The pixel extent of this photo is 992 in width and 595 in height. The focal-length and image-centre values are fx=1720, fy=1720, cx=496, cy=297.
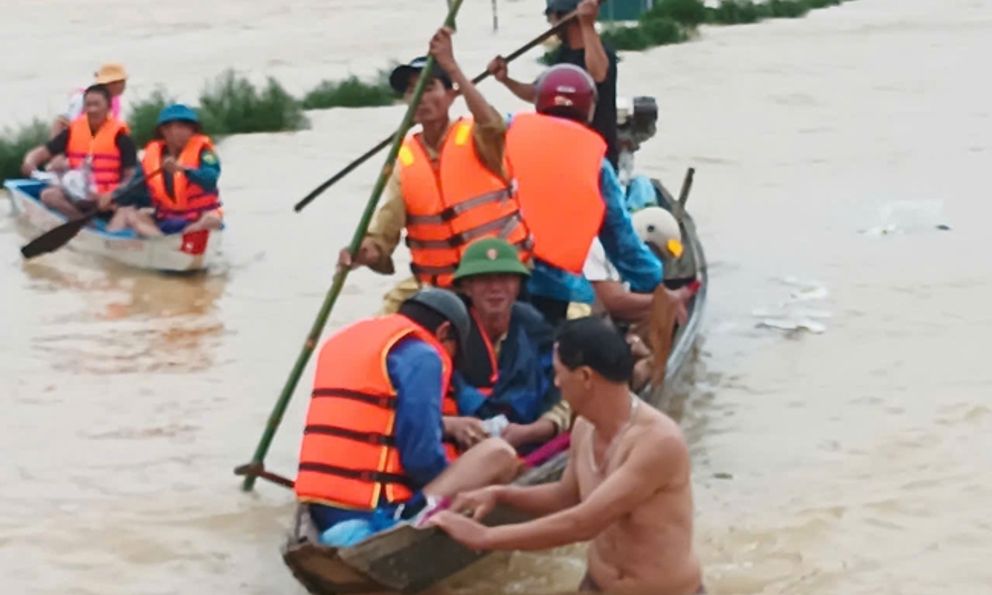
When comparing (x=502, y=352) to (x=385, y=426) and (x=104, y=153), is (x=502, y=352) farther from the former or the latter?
(x=104, y=153)

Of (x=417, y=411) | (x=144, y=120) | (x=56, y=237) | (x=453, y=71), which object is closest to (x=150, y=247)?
(x=56, y=237)

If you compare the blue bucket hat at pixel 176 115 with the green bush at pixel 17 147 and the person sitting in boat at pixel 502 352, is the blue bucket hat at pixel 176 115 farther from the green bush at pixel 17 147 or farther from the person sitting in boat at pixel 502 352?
the person sitting in boat at pixel 502 352

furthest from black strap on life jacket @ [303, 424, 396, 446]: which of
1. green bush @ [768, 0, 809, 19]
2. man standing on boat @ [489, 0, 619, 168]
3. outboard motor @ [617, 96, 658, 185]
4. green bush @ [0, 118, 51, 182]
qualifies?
green bush @ [768, 0, 809, 19]

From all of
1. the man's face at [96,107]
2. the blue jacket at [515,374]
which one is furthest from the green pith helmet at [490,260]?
the man's face at [96,107]

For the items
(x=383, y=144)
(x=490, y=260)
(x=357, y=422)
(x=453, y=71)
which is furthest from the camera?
(x=383, y=144)

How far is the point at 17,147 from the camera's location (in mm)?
16172

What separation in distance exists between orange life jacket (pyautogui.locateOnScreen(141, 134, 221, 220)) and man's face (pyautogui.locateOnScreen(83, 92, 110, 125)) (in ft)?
2.76

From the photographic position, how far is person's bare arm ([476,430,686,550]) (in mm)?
4797

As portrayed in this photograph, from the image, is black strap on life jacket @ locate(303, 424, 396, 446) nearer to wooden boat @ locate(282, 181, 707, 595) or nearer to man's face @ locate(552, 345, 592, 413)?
wooden boat @ locate(282, 181, 707, 595)

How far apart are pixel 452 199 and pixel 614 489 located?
2465 mm

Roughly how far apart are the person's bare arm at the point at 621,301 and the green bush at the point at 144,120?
9512mm

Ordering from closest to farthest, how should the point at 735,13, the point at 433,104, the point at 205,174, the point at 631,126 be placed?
the point at 433,104 → the point at 631,126 → the point at 205,174 → the point at 735,13

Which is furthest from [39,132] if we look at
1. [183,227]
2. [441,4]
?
[441,4]

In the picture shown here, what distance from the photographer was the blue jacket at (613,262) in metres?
7.52
